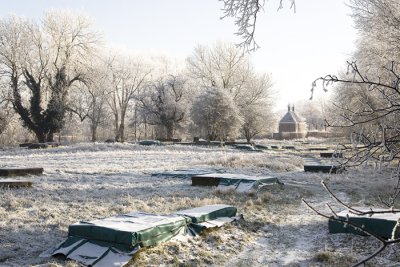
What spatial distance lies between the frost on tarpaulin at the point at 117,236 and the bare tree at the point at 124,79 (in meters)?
61.2

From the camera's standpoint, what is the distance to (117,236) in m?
6.63

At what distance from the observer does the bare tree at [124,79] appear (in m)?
68.9

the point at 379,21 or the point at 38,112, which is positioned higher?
the point at 379,21

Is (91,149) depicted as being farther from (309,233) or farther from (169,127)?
(169,127)

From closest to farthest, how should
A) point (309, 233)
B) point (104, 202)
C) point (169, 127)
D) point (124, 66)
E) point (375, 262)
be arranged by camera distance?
point (375, 262) → point (309, 233) → point (104, 202) → point (169, 127) → point (124, 66)

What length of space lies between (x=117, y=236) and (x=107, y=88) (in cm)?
5914

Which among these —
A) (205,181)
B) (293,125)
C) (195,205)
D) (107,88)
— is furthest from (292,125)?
(195,205)

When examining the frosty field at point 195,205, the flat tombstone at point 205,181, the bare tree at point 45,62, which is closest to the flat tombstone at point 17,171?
the frosty field at point 195,205

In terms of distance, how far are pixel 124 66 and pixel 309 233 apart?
64.5m

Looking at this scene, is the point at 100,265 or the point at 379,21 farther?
the point at 379,21

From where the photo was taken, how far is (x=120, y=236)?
21.7 feet

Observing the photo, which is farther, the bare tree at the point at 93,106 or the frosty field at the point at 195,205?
the bare tree at the point at 93,106

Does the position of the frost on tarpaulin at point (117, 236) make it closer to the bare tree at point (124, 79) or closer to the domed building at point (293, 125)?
the bare tree at point (124, 79)

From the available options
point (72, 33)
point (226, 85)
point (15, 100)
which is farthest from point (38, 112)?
point (226, 85)
